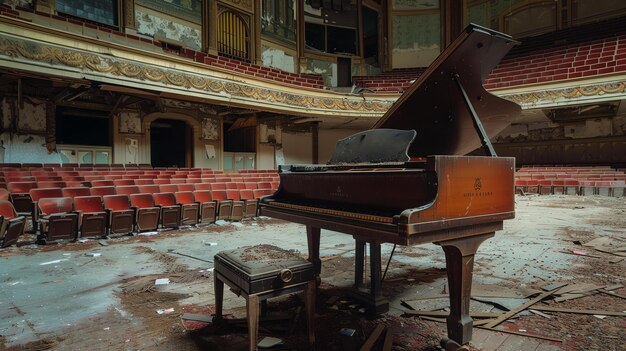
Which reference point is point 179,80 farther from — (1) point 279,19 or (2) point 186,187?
(1) point 279,19

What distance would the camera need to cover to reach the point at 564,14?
13.6 metres

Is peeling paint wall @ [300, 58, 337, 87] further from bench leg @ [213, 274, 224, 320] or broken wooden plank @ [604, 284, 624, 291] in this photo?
bench leg @ [213, 274, 224, 320]

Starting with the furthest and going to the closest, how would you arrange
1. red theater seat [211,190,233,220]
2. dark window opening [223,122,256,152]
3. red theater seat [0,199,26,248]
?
dark window opening [223,122,256,152], red theater seat [211,190,233,220], red theater seat [0,199,26,248]

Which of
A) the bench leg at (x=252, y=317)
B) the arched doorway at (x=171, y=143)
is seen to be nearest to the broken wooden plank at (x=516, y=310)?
the bench leg at (x=252, y=317)

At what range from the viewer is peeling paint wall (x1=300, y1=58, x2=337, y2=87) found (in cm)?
1511

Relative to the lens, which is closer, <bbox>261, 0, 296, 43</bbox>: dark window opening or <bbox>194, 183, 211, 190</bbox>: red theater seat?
<bbox>194, 183, 211, 190</bbox>: red theater seat

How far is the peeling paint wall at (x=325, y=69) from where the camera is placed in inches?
595

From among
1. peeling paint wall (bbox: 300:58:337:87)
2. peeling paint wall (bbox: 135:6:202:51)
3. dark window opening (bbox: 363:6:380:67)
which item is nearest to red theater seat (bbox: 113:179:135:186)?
peeling paint wall (bbox: 135:6:202:51)

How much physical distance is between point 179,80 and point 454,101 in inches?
276

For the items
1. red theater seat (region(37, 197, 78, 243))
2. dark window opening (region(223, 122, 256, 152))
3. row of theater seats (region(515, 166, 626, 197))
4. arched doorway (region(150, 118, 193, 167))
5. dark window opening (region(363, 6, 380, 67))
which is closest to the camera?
red theater seat (region(37, 197, 78, 243))

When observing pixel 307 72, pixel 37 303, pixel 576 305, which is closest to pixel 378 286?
pixel 576 305

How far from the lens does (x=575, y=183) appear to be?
9.37 meters

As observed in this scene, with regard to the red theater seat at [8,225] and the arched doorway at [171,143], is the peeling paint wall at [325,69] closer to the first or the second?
the arched doorway at [171,143]

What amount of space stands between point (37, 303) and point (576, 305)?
3.32m
